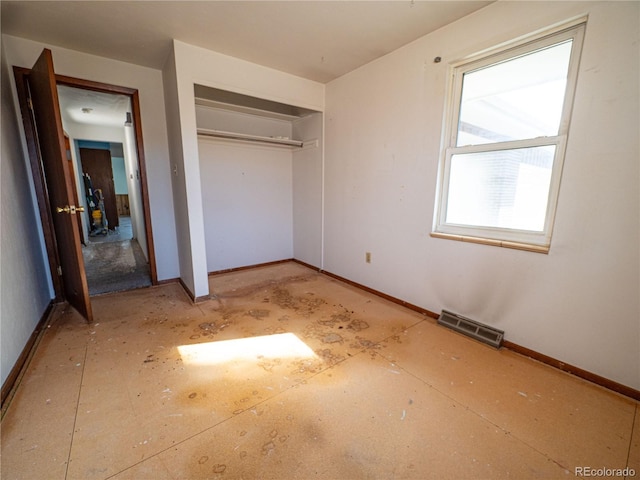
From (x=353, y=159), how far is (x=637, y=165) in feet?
7.07

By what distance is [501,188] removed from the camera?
202 cm

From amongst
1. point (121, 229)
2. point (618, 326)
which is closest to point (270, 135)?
point (618, 326)

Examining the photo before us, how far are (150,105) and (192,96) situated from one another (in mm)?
852

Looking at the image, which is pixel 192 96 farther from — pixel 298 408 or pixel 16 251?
pixel 298 408

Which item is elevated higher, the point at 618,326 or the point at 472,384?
the point at 618,326

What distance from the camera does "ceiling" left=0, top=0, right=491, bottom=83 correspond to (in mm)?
1887

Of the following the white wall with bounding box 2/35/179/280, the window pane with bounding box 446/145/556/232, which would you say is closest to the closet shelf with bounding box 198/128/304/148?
the white wall with bounding box 2/35/179/280

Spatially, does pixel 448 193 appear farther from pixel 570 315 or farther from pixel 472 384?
pixel 472 384

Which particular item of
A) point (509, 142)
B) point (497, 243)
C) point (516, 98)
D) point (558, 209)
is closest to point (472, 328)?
point (497, 243)

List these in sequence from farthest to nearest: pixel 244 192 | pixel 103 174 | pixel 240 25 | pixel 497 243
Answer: pixel 103 174
pixel 244 192
pixel 240 25
pixel 497 243

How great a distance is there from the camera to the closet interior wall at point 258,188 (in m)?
3.50

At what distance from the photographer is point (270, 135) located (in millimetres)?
3881

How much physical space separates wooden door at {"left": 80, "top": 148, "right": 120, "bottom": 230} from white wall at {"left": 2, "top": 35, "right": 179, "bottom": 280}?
6.03 meters

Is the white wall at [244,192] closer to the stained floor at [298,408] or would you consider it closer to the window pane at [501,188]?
the stained floor at [298,408]
